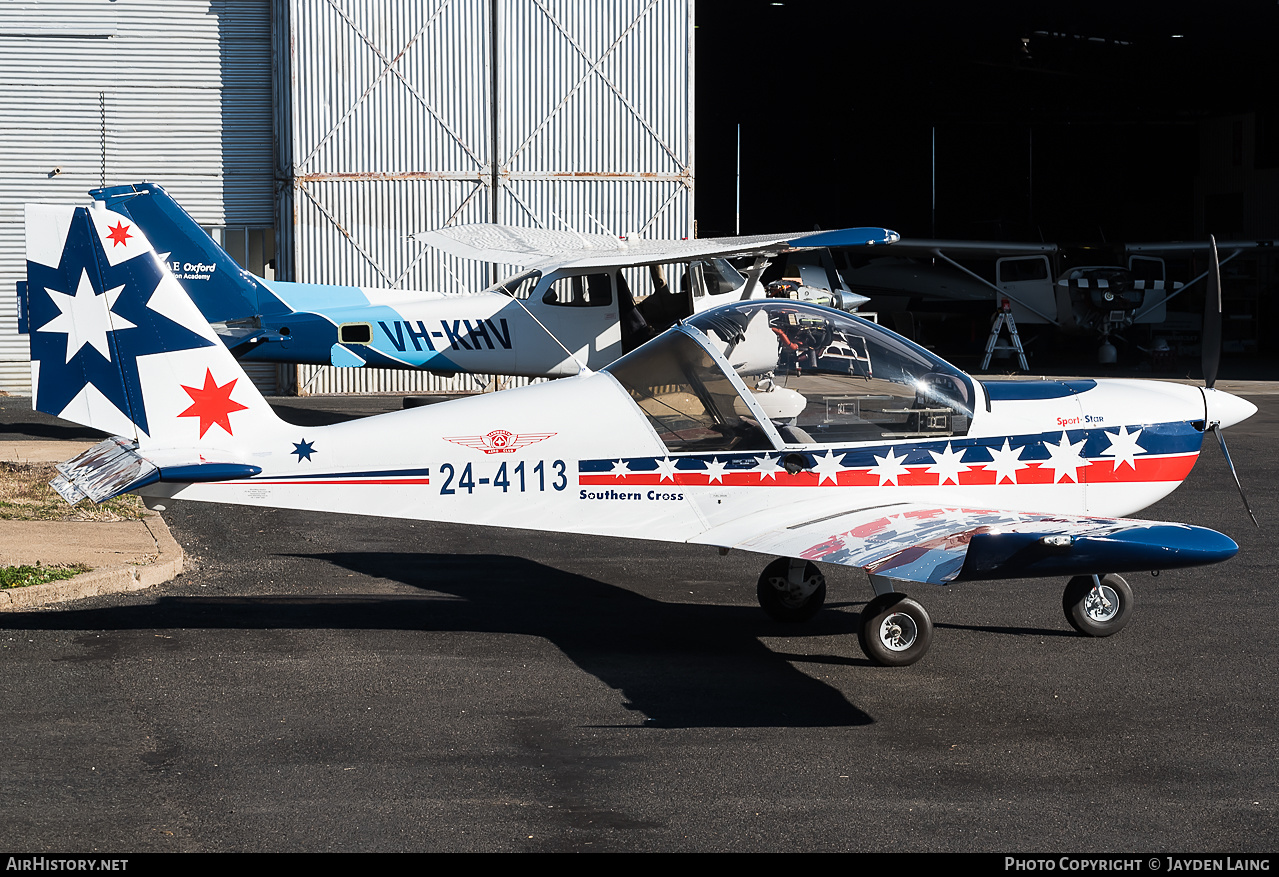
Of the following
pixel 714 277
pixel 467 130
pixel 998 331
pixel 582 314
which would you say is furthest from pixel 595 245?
pixel 998 331

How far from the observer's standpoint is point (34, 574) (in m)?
8.55

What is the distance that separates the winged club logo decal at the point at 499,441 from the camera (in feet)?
23.6

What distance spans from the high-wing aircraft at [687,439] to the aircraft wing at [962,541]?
0.09 ft

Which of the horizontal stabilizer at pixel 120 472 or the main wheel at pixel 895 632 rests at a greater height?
the horizontal stabilizer at pixel 120 472

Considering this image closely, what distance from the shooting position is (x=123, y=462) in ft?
22.0

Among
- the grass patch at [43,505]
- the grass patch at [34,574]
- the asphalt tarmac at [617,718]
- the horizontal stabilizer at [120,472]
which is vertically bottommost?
the asphalt tarmac at [617,718]

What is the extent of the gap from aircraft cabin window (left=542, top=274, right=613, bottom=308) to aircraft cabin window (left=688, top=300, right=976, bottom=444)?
1001 cm

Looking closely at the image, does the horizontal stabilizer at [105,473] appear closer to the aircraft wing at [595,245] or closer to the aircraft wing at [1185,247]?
the aircraft wing at [595,245]

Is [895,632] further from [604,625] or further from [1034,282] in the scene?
[1034,282]

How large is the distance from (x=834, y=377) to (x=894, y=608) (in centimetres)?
137

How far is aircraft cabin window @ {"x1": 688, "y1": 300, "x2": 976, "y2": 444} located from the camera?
7.46m

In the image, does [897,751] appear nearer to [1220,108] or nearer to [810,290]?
[810,290]

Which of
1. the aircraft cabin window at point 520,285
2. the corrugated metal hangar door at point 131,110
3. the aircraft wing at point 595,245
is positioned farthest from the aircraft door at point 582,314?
the corrugated metal hangar door at point 131,110

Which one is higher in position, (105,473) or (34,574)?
(105,473)
